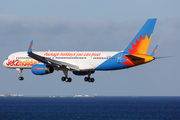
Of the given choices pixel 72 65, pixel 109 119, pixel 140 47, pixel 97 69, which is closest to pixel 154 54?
pixel 140 47

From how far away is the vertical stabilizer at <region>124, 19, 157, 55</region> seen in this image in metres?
64.6

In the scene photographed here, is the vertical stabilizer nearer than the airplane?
No

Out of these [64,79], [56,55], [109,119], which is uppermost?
[56,55]

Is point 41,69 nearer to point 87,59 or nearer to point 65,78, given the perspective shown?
point 65,78

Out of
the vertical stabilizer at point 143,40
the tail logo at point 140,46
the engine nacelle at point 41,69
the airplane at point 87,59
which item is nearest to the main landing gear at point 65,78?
the airplane at point 87,59

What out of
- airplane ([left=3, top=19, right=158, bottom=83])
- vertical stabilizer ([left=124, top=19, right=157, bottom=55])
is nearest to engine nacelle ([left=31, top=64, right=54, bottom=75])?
airplane ([left=3, top=19, right=158, bottom=83])

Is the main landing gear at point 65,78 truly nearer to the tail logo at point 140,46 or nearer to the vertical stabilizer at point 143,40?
the vertical stabilizer at point 143,40

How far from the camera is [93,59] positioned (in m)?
67.5

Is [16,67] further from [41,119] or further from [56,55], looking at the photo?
[41,119]

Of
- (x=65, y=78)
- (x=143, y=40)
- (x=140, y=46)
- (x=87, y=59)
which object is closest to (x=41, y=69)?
(x=65, y=78)

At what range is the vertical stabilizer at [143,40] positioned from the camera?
212ft

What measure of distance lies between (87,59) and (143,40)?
11568 millimetres

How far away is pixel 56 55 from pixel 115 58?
13.2 metres

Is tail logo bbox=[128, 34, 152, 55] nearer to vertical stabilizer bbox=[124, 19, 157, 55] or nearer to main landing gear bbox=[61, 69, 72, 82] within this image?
vertical stabilizer bbox=[124, 19, 157, 55]
